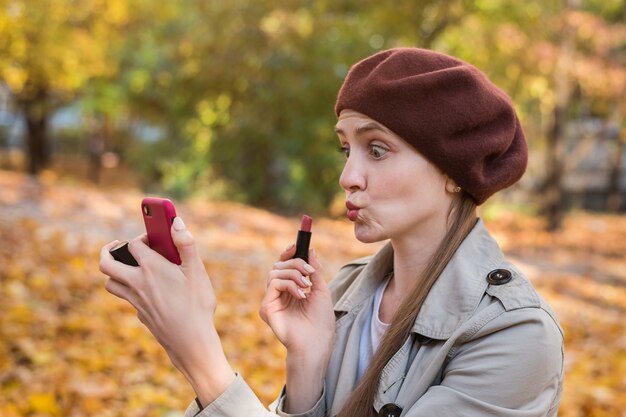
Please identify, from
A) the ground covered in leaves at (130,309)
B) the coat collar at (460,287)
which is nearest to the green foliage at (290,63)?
the ground covered in leaves at (130,309)

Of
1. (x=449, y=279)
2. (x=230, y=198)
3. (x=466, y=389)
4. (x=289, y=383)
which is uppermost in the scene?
(x=449, y=279)

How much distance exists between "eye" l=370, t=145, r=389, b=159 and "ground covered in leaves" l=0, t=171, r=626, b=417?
107 inches

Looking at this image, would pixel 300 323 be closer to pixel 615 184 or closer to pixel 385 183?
pixel 385 183

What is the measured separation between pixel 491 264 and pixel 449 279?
102mm

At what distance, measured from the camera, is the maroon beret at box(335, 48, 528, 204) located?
1550 millimetres

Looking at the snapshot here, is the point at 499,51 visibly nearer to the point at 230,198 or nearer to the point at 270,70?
the point at 270,70

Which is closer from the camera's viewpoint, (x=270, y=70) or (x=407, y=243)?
(x=407, y=243)

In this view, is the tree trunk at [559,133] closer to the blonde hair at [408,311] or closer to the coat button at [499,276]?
the blonde hair at [408,311]

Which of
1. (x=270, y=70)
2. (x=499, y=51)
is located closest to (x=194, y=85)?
(x=270, y=70)

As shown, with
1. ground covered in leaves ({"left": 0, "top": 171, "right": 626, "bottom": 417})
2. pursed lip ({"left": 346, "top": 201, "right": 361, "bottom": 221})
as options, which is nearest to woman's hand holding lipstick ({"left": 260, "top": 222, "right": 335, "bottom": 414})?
pursed lip ({"left": 346, "top": 201, "right": 361, "bottom": 221})

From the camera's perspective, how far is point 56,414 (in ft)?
12.2

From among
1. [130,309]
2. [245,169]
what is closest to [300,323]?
[130,309]

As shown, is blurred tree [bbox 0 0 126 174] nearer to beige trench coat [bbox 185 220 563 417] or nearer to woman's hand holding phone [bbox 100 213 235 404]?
woman's hand holding phone [bbox 100 213 235 404]

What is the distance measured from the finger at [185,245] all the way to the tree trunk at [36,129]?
58.1 ft
